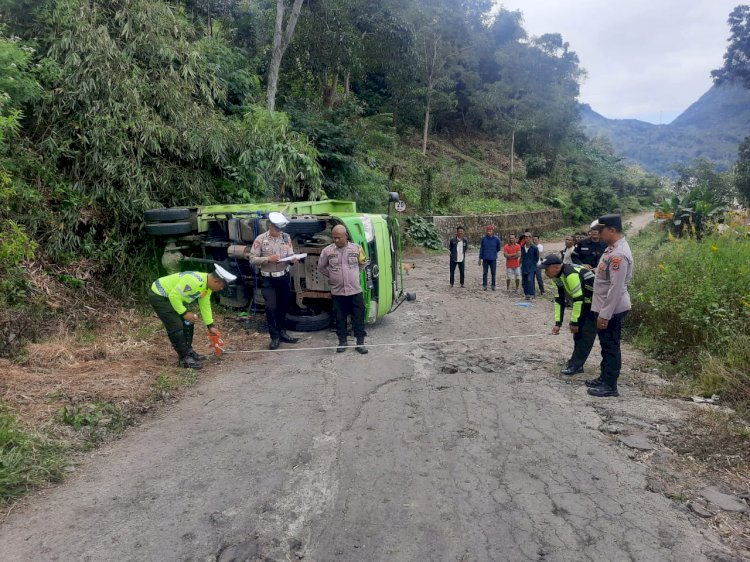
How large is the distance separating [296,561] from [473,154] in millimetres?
41862

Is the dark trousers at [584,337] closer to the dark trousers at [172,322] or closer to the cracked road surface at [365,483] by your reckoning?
the cracked road surface at [365,483]

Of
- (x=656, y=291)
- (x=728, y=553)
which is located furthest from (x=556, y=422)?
(x=656, y=291)

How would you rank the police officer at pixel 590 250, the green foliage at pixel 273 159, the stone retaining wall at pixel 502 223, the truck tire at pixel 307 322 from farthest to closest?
the stone retaining wall at pixel 502 223, the green foliage at pixel 273 159, the truck tire at pixel 307 322, the police officer at pixel 590 250

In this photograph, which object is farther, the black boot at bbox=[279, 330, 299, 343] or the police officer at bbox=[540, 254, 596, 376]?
the black boot at bbox=[279, 330, 299, 343]

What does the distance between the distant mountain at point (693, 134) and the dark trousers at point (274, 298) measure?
3562 inches

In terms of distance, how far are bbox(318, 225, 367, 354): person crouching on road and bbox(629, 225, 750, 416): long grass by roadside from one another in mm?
3995

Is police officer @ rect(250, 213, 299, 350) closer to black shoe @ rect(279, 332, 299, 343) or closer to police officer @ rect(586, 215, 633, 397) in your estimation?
black shoe @ rect(279, 332, 299, 343)

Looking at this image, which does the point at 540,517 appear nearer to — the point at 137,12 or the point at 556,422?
the point at 556,422

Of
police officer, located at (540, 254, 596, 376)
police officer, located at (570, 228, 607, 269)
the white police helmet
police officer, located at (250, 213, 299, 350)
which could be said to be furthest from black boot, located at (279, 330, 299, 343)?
police officer, located at (570, 228, 607, 269)

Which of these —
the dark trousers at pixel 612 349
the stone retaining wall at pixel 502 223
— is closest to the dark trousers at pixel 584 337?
the dark trousers at pixel 612 349

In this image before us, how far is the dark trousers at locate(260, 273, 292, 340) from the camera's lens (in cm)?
709

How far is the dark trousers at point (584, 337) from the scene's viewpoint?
5895 mm

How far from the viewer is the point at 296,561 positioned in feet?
9.41

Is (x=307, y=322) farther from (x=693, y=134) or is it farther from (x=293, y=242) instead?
(x=693, y=134)
